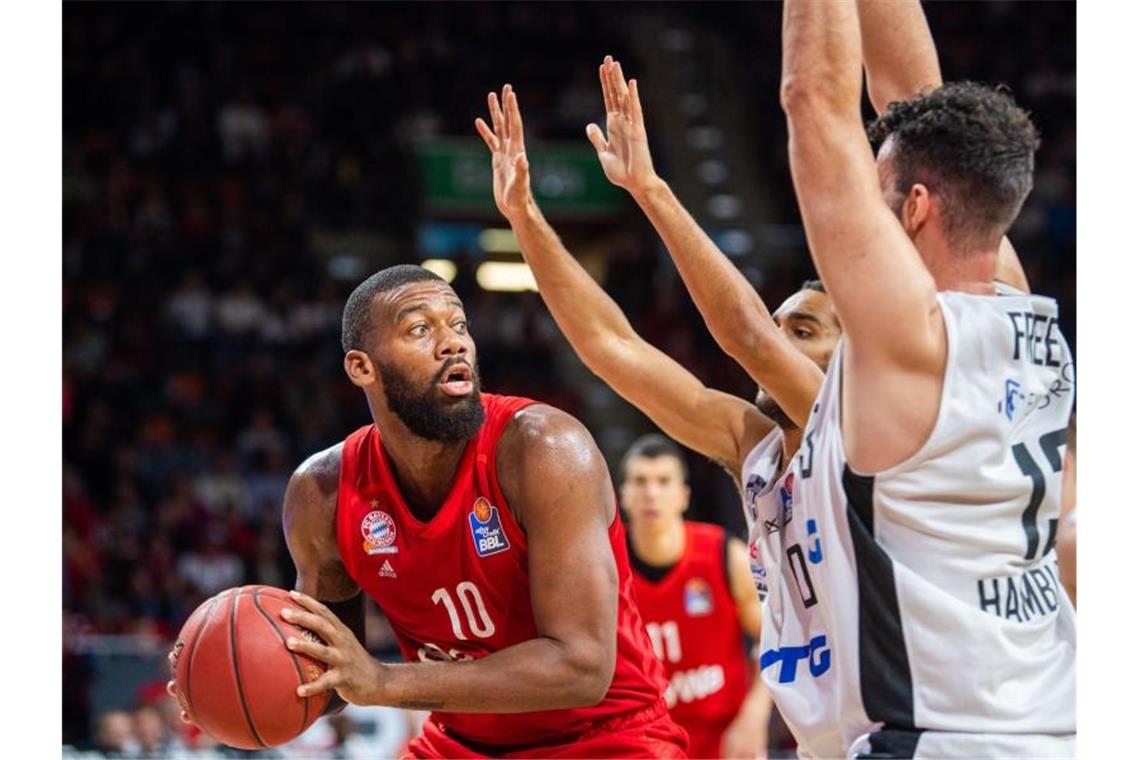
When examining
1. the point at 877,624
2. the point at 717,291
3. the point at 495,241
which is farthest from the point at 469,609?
the point at 495,241

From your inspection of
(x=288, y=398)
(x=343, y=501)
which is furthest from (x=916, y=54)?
(x=288, y=398)

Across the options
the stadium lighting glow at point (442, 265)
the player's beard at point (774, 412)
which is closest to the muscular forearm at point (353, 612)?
the player's beard at point (774, 412)

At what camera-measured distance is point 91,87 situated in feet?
46.3

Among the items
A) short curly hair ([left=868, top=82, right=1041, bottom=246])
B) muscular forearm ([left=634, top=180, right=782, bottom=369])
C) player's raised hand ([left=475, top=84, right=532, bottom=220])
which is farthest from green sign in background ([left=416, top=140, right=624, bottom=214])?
short curly hair ([left=868, top=82, right=1041, bottom=246])

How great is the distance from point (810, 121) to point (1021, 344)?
1.75 ft

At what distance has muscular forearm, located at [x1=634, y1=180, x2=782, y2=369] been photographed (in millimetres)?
3150

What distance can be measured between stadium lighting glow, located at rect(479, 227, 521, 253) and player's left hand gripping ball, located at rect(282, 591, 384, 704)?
13697 millimetres

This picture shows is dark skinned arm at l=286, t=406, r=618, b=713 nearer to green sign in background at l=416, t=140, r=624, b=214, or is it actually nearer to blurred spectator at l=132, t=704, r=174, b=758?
blurred spectator at l=132, t=704, r=174, b=758

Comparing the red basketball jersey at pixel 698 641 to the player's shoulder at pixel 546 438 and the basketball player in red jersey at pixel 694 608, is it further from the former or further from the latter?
the player's shoulder at pixel 546 438

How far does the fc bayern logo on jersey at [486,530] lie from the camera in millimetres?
3475

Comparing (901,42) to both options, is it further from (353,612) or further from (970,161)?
(353,612)

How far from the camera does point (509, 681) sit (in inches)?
127

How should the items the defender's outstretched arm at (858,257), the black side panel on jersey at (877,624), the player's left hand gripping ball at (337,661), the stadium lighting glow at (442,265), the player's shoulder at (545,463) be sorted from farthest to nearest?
the stadium lighting glow at (442,265) < the player's shoulder at (545,463) < the player's left hand gripping ball at (337,661) < the black side panel on jersey at (877,624) < the defender's outstretched arm at (858,257)

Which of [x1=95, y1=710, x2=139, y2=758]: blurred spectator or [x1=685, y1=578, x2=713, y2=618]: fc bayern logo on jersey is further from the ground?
[x1=685, y1=578, x2=713, y2=618]: fc bayern logo on jersey
